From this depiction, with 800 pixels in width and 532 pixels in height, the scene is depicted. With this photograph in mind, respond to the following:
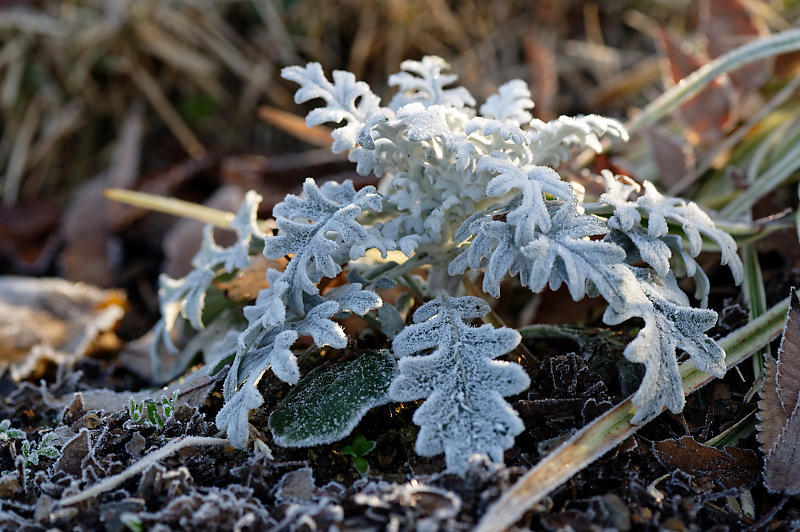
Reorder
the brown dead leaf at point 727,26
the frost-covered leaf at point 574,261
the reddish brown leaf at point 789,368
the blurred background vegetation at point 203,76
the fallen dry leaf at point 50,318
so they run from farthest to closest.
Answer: the blurred background vegetation at point 203,76 → the brown dead leaf at point 727,26 → the fallen dry leaf at point 50,318 → the reddish brown leaf at point 789,368 → the frost-covered leaf at point 574,261

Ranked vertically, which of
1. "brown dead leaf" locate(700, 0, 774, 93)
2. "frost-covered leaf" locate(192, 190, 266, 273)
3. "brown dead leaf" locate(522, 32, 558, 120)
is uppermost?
"brown dead leaf" locate(700, 0, 774, 93)

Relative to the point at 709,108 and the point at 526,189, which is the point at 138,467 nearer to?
the point at 526,189

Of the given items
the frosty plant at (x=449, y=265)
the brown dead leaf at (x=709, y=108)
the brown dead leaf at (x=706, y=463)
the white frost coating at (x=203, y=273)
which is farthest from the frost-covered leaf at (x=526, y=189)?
the brown dead leaf at (x=709, y=108)

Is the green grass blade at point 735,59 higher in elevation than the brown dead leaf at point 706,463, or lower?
higher

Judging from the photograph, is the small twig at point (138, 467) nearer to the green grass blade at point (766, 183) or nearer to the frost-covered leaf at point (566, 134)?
the frost-covered leaf at point (566, 134)

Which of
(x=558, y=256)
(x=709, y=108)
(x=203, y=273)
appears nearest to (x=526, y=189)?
(x=558, y=256)

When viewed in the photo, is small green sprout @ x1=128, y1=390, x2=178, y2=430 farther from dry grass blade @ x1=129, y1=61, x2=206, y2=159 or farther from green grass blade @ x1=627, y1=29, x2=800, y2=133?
dry grass blade @ x1=129, y1=61, x2=206, y2=159

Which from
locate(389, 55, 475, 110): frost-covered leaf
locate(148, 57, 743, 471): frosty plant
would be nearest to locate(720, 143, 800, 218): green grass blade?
locate(148, 57, 743, 471): frosty plant
